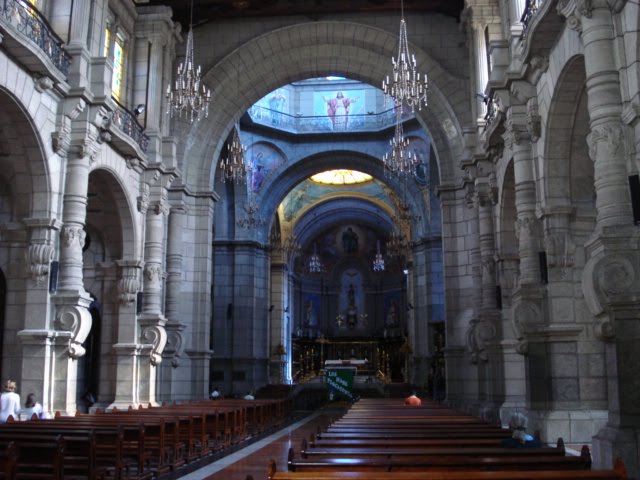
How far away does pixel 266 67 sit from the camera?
2305 centimetres

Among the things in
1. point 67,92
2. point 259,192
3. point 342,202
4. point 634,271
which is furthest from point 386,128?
point 634,271

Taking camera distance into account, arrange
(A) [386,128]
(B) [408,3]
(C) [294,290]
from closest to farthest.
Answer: (B) [408,3] < (A) [386,128] < (C) [294,290]

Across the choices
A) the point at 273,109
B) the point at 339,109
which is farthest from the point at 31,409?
the point at 339,109

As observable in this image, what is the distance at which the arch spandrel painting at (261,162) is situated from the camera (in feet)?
111

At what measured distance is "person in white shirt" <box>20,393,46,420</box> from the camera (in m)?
12.2

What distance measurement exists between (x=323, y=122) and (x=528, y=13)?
22357 mm

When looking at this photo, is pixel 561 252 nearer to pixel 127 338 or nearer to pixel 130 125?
pixel 127 338

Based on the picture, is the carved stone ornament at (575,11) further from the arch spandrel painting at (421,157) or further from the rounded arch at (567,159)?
the arch spandrel painting at (421,157)

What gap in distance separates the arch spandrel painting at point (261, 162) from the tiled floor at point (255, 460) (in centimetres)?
1704

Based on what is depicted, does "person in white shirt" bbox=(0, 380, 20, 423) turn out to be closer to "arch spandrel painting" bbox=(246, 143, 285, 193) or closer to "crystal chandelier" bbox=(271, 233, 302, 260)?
"arch spandrel painting" bbox=(246, 143, 285, 193)

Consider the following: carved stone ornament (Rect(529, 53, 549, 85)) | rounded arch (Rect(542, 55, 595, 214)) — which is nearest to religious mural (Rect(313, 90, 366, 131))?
carved stone ornament (Rect(529, 53, 549, 85))

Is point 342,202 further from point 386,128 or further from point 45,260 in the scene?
point 45,260

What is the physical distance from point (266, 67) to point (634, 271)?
17.0 metres

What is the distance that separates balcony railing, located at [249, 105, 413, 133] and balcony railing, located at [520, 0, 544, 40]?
19914mm
